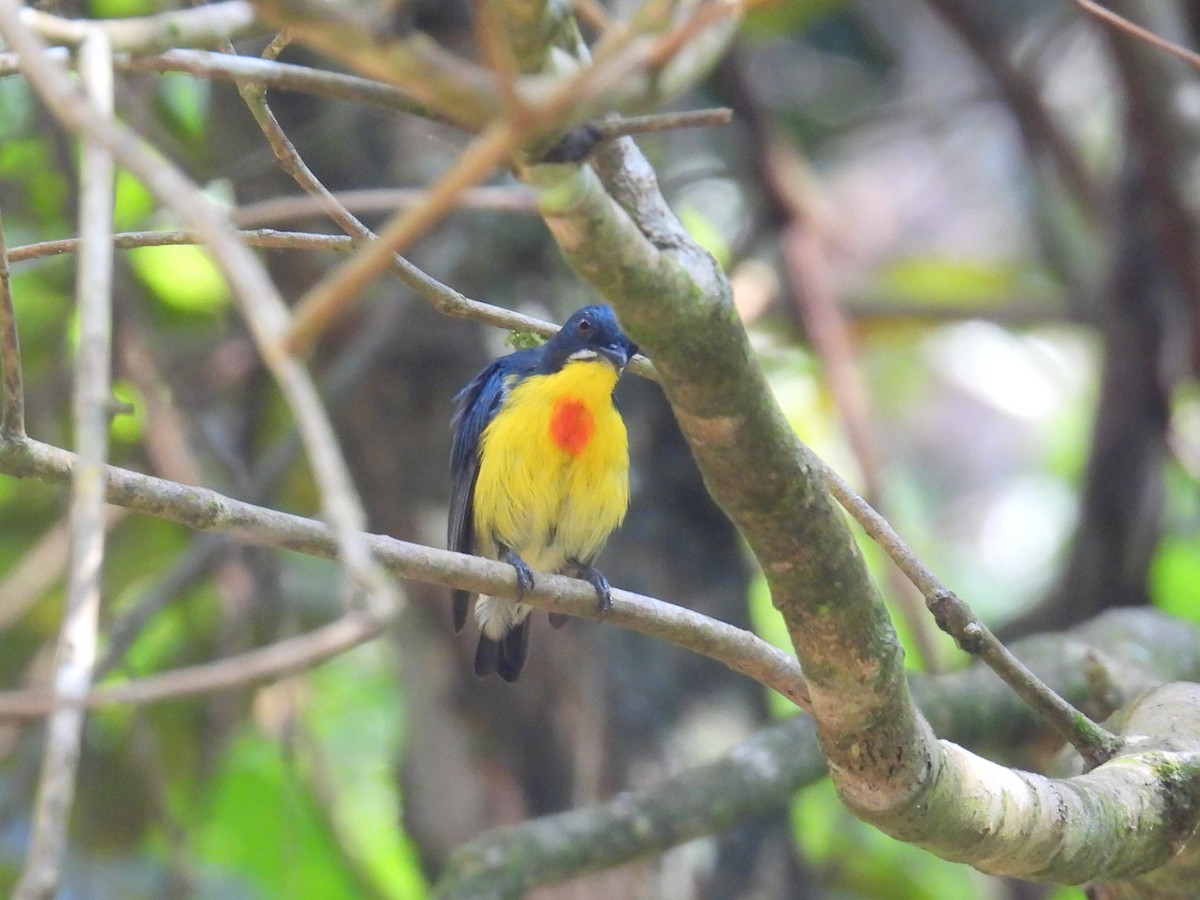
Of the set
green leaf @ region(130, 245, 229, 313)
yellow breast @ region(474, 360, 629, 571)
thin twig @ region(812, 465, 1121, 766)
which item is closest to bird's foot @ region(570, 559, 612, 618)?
yellow breast @ region(474, 360, 629, 571)

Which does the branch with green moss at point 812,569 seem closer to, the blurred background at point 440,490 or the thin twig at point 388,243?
the thin twig at point 388,243

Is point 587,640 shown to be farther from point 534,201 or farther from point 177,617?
point 534,201

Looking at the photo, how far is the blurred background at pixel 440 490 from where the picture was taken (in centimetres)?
575

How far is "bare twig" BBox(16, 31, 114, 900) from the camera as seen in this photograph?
109 centimetres

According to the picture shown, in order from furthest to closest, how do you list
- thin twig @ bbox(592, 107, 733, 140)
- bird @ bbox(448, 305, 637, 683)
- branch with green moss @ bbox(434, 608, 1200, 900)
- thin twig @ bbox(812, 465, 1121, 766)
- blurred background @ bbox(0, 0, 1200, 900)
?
blurred background @ bbox(0, 0, 1200, 900) → bird @ bbox(448, 305, 637, 683) → branch with green moss @ bbox(434, 608, 1200, 900) → thin twig @ bbox(812, 465, 1121, 766) → thin twig @ bbox(592, 107, 733, 140)

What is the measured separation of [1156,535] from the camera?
253 inches

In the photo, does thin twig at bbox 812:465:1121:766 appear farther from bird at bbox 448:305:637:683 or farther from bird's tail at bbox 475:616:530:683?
bird's tail at bbox 475:616:530:683

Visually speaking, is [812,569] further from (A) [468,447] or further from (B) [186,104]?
(B) [186,104]

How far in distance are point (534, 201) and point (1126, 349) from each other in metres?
5.69

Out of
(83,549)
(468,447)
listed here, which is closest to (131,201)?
(468,447)

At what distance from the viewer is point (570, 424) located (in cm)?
486

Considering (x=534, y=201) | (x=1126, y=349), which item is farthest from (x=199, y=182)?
(x=534, y=201)

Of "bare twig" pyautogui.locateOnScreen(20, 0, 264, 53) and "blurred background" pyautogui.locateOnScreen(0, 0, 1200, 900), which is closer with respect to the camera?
"bare twig" pyautogui.locateOnScreen(20, 0, 264, 53)

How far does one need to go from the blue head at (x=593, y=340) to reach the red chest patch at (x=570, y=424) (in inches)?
6.4
